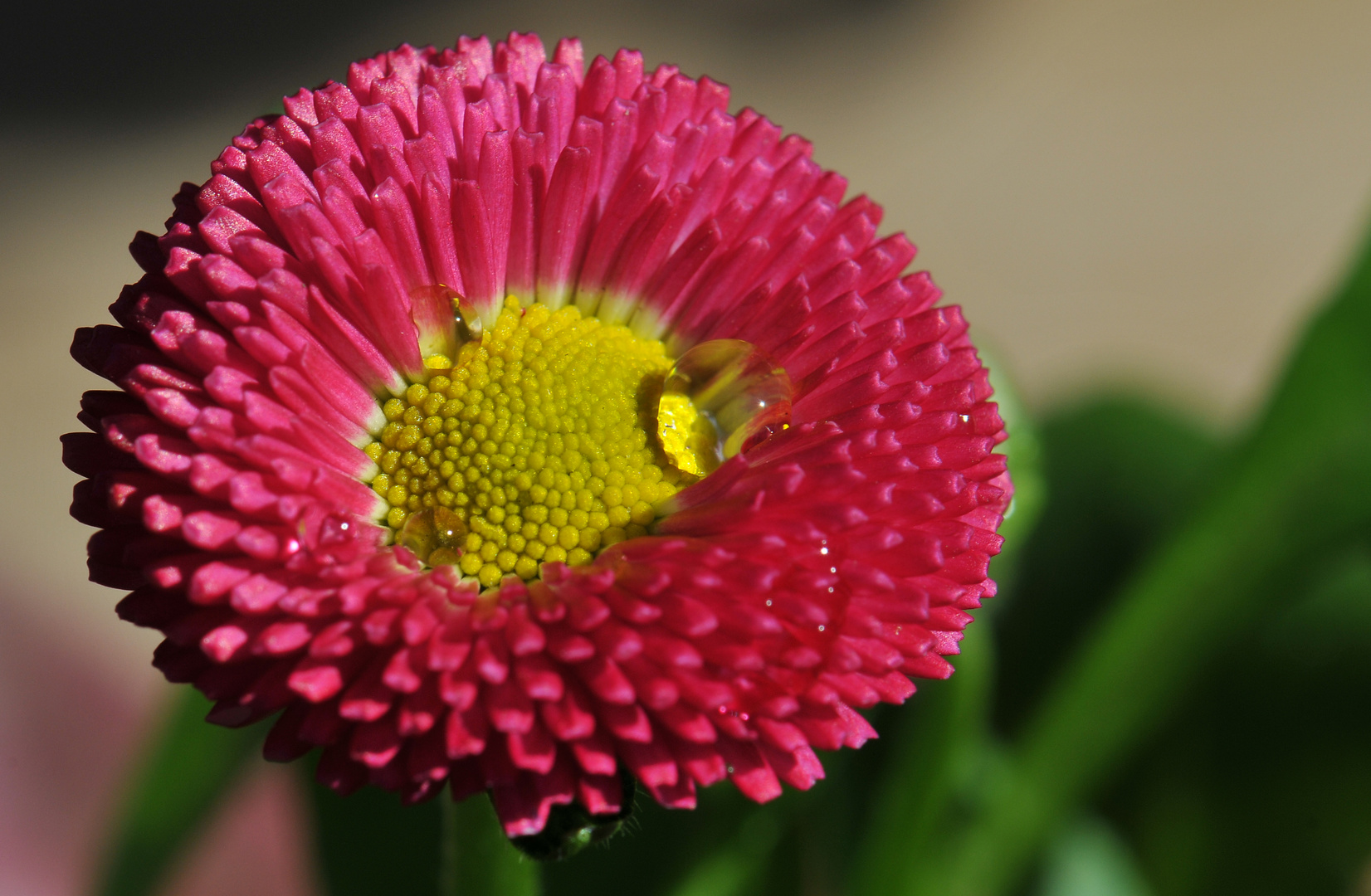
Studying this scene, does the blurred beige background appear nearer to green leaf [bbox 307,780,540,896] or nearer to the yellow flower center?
green leaf [bbox 307,780,540,896]

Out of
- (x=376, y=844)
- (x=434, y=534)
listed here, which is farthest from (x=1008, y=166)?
(x=434, y=534)

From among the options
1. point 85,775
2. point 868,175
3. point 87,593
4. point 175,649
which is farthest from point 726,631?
point 868,175

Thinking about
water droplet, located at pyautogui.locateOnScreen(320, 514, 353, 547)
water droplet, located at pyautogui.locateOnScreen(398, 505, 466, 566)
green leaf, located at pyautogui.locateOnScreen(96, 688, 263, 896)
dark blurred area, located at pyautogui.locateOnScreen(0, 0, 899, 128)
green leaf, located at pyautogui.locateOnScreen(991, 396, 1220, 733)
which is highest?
dark blurred area, located at pyautogui.locateOnScreen(0, 0, 899, 128)

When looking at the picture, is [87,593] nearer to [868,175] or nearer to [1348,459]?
[868,175]

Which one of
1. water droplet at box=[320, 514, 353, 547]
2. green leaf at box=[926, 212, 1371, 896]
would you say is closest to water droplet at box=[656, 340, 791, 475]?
water droplet at box=[320, 514, 353, 547]

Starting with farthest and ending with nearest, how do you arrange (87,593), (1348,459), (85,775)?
(87,593), (85,775), (1348,459)

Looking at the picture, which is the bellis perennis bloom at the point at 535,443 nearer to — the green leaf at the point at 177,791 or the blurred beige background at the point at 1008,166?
the green leaf at the point at 177,791

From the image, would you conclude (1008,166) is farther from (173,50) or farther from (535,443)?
(535,443)
